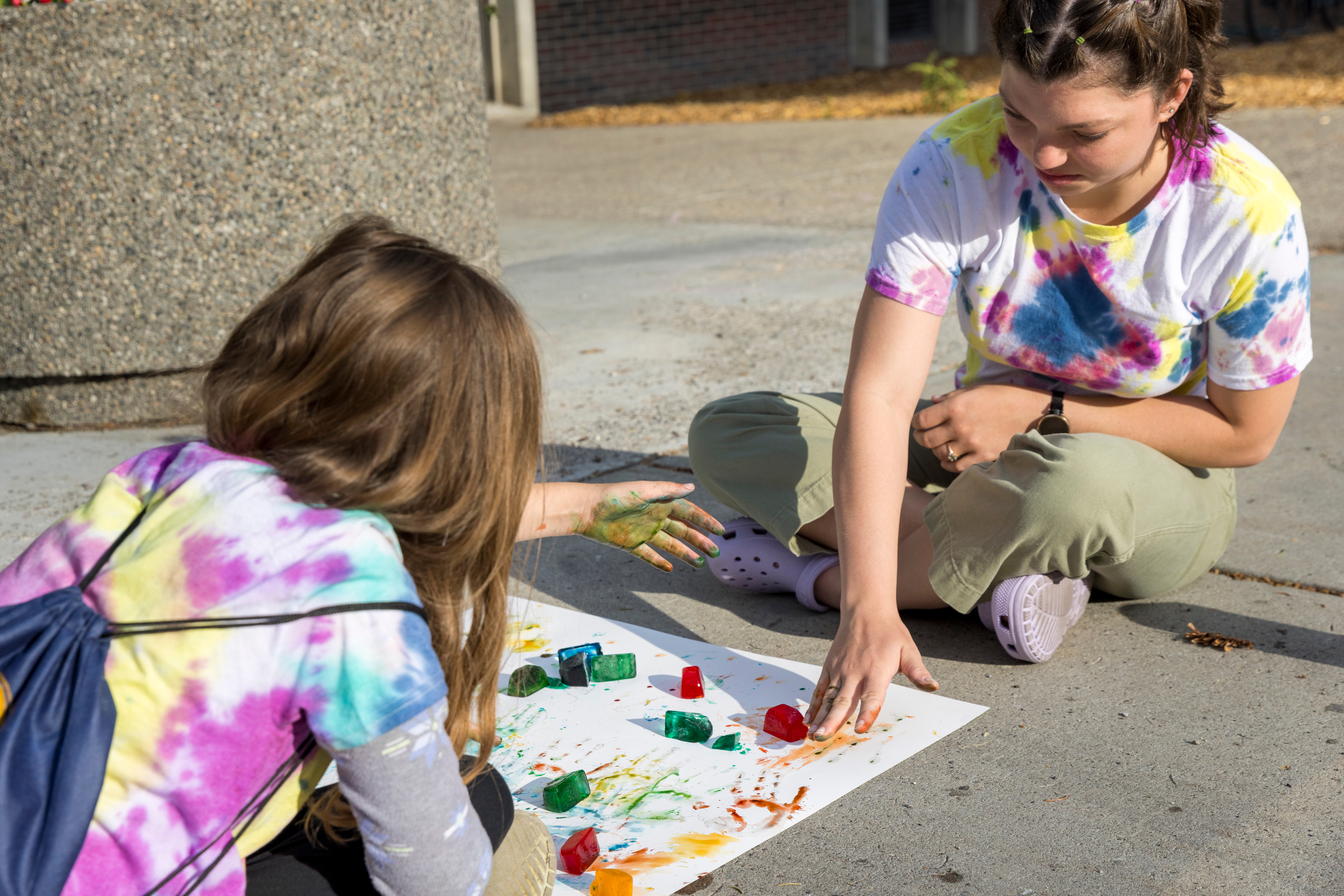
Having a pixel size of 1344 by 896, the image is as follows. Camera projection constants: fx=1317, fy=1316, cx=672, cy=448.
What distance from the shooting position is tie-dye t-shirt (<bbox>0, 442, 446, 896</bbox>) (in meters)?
1.16

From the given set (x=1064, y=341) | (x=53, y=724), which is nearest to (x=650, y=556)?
(x=1064, y=341)

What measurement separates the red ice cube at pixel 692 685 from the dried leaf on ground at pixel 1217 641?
0.88 metres

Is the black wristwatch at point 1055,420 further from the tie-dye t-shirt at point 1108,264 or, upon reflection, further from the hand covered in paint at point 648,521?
the hand covered in paint at point 648,521

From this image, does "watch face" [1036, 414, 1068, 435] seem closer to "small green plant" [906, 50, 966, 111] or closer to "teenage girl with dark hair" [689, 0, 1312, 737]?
"teenage girl with dark hair" [689, 0, 1312, 737]

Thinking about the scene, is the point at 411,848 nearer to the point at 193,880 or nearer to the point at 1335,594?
the point at 193,880

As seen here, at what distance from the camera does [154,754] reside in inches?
45.6

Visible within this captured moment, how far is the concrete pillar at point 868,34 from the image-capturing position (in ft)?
49.8

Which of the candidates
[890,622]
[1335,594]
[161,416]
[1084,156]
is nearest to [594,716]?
[890,622]

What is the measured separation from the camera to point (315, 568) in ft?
3.85

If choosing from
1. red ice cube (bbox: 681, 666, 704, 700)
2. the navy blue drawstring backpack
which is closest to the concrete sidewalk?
red ice cube (bbox: 681, 666, 704, 700)

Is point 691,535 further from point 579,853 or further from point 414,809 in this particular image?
point 414,809

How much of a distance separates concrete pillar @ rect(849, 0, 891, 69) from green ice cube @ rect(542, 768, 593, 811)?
14.5m

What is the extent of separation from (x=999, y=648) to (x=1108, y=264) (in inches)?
27.6

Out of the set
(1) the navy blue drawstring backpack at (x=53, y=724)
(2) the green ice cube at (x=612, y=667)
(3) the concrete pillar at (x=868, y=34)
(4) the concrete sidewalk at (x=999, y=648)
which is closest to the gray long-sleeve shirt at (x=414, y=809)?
(1) the navy blue drawstring backpack at (x=53, y=724)
